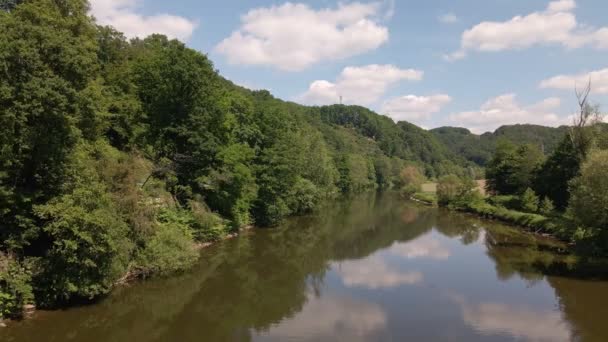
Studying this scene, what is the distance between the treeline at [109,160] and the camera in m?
17.7

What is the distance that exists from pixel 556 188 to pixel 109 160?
1980 inches

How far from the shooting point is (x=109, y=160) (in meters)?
22.7

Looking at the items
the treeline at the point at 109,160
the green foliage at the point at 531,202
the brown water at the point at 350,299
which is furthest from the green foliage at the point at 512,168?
the treeline at the point at 109,160

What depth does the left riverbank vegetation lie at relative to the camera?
28.8 meters

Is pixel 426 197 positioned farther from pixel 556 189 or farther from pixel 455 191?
pixel 556 189

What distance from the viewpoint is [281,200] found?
45.5 m

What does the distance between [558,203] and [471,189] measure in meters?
18.3

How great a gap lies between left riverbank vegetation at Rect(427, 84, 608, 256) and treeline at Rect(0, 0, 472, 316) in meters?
26.5

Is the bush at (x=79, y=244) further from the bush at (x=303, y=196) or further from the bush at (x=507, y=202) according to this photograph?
the bush at (x=507, y=202)

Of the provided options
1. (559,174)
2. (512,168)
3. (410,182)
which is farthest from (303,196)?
(410,182)

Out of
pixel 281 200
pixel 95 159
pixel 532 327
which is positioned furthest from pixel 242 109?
pixel 532 327

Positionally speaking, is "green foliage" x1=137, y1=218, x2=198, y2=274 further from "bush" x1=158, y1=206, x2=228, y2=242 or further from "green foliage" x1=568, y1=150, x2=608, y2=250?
"green foliage" x1=568, y1=150, x2=608, y2=250

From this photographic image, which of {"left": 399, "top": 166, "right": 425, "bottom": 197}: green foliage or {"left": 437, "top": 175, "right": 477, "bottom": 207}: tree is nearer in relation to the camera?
{"left": 437, "top": 175, "right": 477, "bottom": 207}: tree

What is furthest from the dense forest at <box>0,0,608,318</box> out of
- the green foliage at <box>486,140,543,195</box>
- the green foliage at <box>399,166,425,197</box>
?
the green foliage at <box>399,166,425,197</box>
